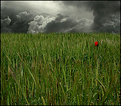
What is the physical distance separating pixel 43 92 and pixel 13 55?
6.11 ft

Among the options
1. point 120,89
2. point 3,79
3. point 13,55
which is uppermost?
point 3,79

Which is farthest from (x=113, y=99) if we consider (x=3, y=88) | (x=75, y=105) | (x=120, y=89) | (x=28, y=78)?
(x=3, y=88)

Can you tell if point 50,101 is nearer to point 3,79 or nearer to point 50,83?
point 50,83

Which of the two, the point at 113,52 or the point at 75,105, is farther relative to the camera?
the point at 113,52

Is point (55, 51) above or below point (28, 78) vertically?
below

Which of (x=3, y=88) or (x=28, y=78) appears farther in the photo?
(x=28, y=78)

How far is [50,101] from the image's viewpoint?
967mm

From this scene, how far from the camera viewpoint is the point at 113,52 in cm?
270

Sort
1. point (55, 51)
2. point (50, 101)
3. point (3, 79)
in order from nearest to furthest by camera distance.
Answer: point (50, 101), point (3, 79), point (55, 51)

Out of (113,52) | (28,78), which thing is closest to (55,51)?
(113,52)

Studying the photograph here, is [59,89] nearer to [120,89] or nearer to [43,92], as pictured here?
[43,92]

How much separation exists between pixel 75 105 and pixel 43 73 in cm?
31

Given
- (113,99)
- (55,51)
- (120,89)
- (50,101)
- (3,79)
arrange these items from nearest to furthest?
(50,101)
(3,79)
(113,99)
(120,89)
(55,51)

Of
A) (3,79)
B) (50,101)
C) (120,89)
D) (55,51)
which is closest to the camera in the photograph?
(50,101)
